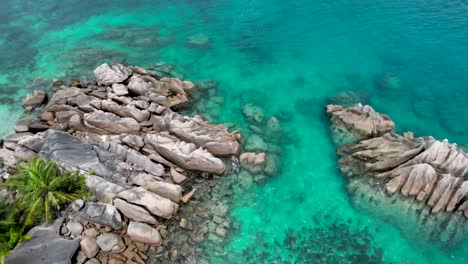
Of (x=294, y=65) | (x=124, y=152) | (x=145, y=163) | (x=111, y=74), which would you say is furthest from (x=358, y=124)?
(x=111, y=74)

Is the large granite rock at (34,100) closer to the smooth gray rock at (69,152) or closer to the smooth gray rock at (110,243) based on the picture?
the smooth gray rock at (69,152)

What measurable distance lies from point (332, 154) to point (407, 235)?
861 centimetres

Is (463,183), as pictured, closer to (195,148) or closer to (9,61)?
(195,148)

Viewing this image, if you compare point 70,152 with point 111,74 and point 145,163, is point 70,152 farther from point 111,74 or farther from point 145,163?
point 111,74

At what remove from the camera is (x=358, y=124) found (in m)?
30.9

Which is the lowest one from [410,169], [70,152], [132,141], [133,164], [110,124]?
[410,169]

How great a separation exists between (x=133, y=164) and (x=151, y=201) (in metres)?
4.01

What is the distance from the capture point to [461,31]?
4244 centimetres

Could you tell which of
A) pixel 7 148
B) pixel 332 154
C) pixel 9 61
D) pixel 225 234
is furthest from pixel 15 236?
pixel 9 61

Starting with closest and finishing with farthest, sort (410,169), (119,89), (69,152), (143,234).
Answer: (143,234) < (410,169) < (69,152) < (119,89)

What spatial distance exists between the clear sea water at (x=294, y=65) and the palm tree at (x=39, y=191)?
10.7m

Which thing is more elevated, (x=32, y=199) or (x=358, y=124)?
(x=32, y=199)

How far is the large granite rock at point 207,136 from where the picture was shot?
28.6m

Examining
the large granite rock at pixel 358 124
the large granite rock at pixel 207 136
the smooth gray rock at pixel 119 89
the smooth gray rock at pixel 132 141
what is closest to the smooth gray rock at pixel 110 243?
the smooth gray rock at pixel 132 141
